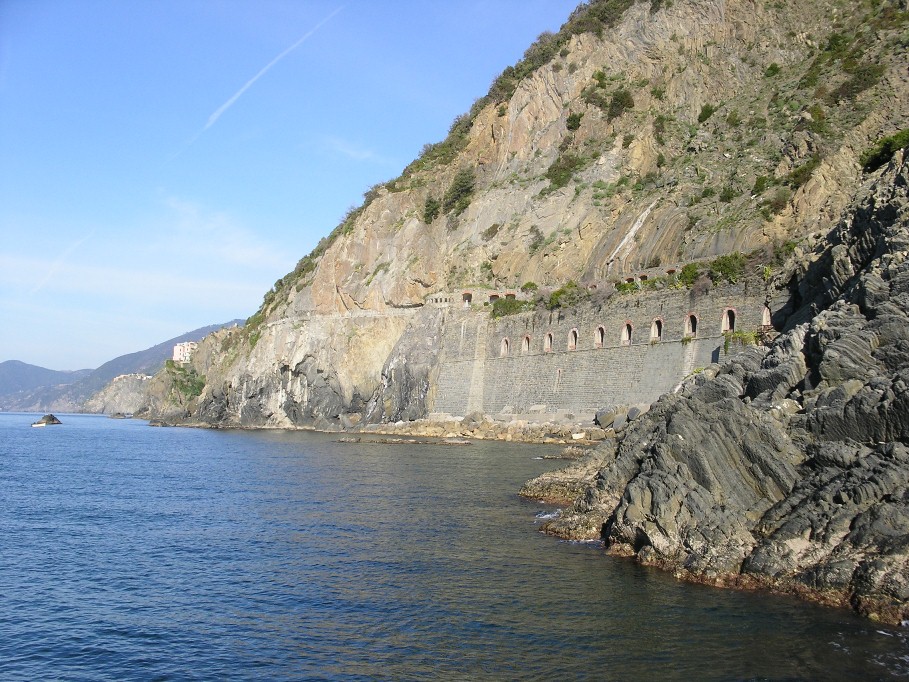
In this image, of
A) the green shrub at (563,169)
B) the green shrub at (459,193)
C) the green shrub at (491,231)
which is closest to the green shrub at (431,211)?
the green shrub at (459,193)

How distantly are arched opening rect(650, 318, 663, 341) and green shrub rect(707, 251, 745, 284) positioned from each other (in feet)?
12.6

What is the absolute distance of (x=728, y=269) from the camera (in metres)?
36.9

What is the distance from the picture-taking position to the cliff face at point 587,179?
163 feet

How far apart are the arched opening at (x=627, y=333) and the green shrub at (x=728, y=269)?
5980mm

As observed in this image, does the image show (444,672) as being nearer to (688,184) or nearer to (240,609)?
(240,609)

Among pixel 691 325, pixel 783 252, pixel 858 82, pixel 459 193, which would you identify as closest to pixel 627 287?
pixel 691 325

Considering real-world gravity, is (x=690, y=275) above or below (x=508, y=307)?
below

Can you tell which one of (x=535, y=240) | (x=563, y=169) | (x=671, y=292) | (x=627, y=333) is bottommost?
(x=627, y=333)

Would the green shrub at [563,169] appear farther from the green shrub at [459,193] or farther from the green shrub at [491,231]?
the green shrub at [459,193]

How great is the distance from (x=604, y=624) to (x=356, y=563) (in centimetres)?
648

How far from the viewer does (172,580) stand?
16641 millimetres

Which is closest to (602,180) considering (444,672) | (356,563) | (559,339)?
(559,339)

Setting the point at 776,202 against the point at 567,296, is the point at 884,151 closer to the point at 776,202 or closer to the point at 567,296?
the point at 776,202

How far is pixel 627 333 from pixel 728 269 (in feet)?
24.8
